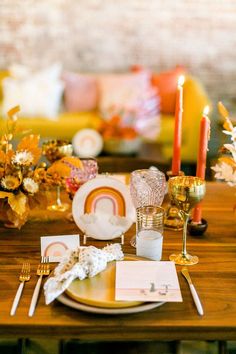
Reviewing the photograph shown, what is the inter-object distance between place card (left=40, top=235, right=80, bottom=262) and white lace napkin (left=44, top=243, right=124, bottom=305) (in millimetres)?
129

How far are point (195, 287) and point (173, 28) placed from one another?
153 inches

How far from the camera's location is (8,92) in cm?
435

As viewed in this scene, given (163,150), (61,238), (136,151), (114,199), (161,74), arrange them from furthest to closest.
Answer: (161,74) < (163,150) < (136,151) < (114,199) < (61,238)

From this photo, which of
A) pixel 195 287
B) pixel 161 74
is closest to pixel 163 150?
pixel 161 74

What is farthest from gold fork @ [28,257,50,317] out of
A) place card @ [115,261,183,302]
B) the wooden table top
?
place card @ [115,261,183,302]

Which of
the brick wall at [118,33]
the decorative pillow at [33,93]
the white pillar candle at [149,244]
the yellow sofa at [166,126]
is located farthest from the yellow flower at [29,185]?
the brick wall at [118,33]

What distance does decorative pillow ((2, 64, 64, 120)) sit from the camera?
434 centimetres

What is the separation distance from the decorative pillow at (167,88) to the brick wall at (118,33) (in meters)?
0.40

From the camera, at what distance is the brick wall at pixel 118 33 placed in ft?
15.6

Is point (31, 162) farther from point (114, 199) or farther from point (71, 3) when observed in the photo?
point (71, 3)

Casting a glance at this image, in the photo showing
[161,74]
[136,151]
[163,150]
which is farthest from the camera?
[161,74]

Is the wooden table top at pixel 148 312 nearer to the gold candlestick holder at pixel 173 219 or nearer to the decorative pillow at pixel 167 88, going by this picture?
the gold candlestick holder at pixel 173 219

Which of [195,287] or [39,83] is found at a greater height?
[39,83]

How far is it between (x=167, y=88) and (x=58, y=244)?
3.20 meters
